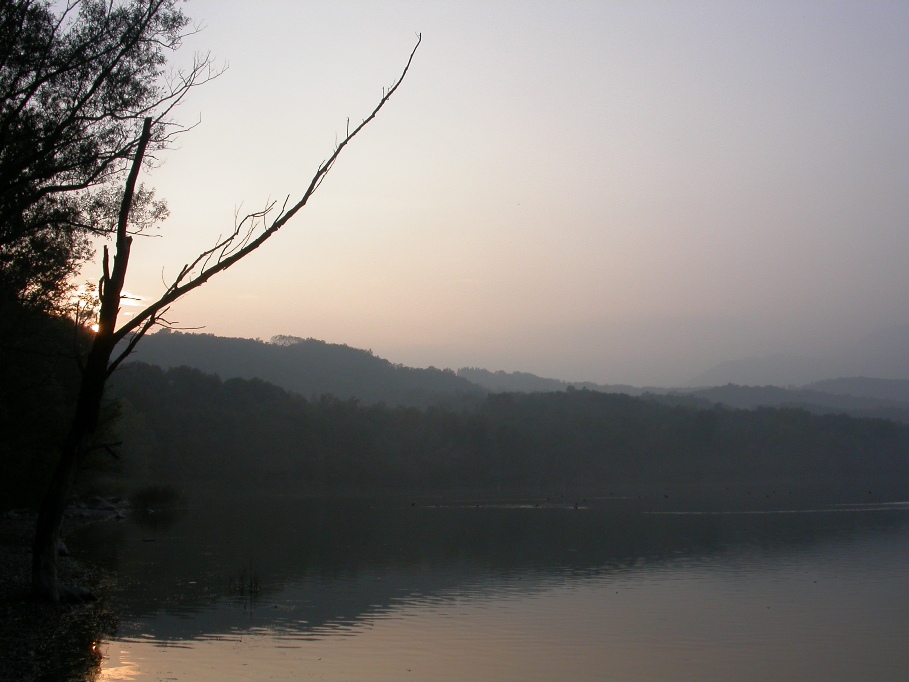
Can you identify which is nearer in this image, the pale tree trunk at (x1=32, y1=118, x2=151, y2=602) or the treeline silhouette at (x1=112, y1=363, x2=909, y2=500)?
the pale tree trunk at (x1=32, y1=118, x2=151, y2=602)

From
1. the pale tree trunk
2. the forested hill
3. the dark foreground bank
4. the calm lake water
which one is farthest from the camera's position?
the forested hill

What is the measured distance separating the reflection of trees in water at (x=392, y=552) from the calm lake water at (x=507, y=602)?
0.11m

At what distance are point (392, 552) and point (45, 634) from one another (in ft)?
59.2

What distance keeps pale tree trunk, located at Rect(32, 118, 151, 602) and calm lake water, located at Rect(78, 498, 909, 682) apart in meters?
2.01

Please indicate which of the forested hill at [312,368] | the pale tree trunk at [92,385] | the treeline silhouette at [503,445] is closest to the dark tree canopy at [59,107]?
the pale tree trunk at [92,385]

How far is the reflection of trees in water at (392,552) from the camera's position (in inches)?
752

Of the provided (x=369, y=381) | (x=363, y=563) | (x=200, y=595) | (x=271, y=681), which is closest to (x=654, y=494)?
(x=363, y=563)

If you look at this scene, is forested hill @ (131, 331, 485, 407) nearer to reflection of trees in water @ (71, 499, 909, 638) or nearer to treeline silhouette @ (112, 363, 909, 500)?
treeline silhouette @ (112, 363, 909, 500)

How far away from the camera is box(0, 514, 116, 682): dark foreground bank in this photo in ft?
34.9

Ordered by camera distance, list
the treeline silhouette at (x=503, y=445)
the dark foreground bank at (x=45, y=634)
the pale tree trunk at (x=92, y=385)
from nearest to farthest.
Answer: the dark foreground bank at (x=45, y=634) < the pale tree trunk at (x=92, y=385) < the treeline silhouette at (x=503, y=445)

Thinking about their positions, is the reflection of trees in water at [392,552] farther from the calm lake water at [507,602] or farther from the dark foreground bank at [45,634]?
the dark foreground bank at [45,634]

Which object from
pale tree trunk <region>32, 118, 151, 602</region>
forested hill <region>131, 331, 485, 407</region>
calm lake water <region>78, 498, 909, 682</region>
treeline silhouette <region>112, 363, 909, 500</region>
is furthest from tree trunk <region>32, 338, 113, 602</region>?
forested hill <region>131, 331, 485, 407</region>

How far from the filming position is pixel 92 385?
1304 centimetres

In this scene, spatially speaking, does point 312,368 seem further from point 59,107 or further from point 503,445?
point 59,107
